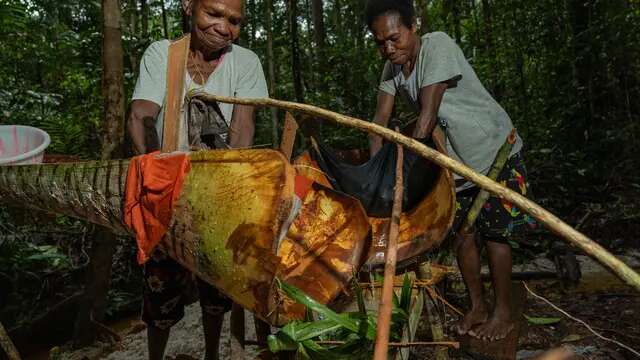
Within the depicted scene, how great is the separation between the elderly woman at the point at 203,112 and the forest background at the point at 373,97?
2349 millimetres

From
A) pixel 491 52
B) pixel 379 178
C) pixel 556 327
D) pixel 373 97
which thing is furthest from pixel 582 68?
pixel 379 178

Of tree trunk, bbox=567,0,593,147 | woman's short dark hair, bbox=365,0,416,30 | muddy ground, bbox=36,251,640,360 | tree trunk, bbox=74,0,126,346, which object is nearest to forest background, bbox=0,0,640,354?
tree trunk, bbox=567,0,593,147

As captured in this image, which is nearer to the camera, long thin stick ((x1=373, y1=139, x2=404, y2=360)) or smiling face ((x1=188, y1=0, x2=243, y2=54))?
long thin stick ((x1=373, y1=139, x2=404, y2=360))

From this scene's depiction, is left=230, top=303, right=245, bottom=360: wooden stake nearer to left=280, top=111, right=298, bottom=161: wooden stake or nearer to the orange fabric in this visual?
the orange fabric

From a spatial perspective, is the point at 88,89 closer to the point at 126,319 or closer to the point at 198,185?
the point at 126,319

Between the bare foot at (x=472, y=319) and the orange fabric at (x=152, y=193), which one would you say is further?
the bare foot at (x=472, y=319)

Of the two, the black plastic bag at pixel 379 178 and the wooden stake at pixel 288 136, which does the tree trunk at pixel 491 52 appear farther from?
the wooden stake at pixel 288 136

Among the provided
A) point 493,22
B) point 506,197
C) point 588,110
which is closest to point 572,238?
point 506,197

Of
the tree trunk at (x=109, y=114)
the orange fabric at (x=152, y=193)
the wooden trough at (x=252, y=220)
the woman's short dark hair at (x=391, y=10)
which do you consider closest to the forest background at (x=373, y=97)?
the tree trunk at (x=109, y=114)

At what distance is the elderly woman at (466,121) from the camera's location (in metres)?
2.18

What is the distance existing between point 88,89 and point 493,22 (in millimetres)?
7390

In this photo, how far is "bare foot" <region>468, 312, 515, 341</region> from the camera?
2.16 metres

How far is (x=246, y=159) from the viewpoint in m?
1.23

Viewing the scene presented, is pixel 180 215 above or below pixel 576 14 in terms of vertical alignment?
below
